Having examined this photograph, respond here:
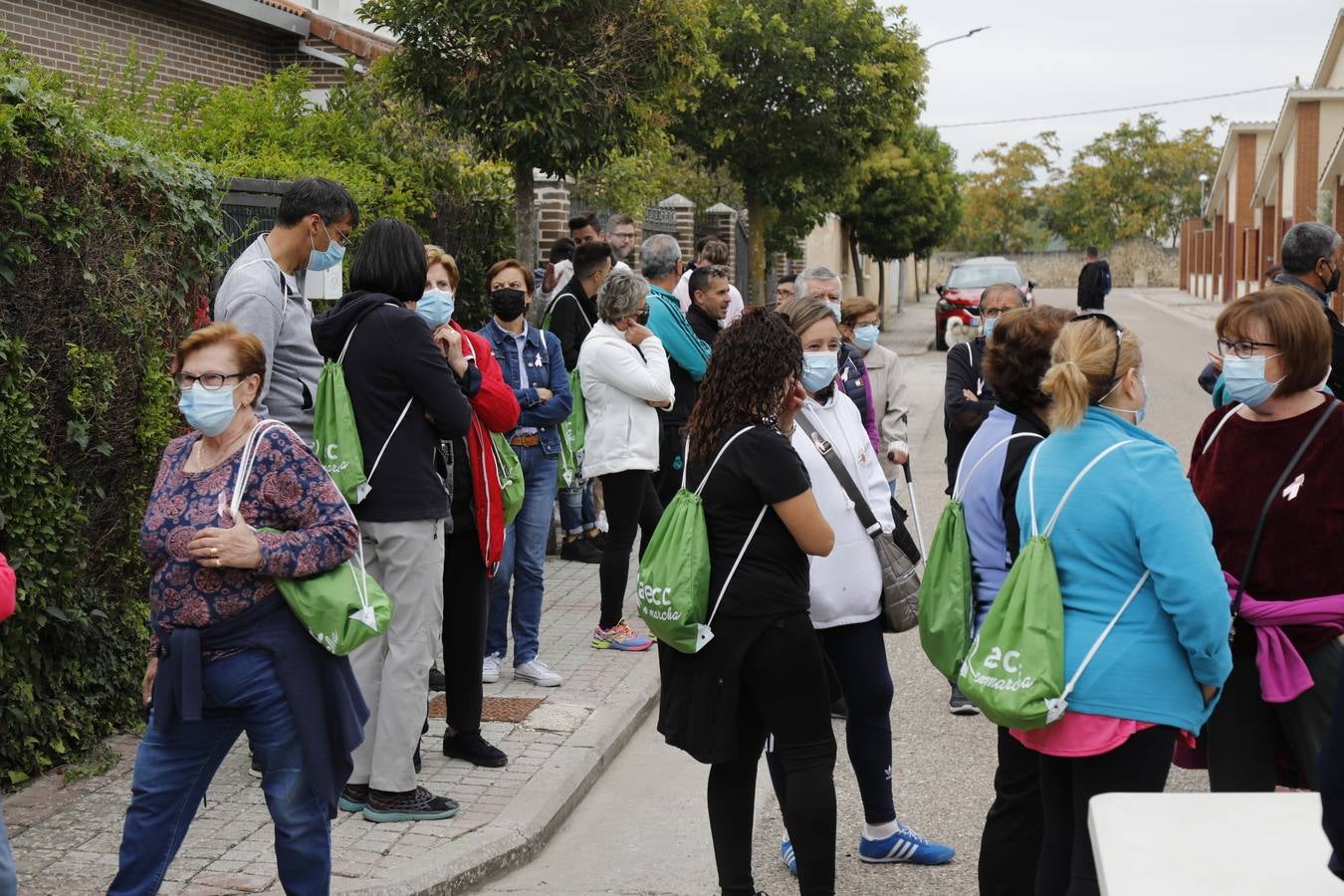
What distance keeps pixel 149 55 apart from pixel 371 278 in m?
10.1

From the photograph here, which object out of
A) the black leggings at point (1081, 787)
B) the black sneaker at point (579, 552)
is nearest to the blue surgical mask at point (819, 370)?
the black leggings at point (1081, 787)

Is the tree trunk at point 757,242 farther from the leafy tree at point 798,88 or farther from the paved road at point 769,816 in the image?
the paved road at point 769,816

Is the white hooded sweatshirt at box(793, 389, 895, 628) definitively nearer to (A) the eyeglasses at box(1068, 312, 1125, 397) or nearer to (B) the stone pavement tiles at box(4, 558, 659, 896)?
(A) the eyeglasses at box(1068, 312, 1125, 397)

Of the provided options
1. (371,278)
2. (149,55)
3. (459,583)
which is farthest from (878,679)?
(149,55)

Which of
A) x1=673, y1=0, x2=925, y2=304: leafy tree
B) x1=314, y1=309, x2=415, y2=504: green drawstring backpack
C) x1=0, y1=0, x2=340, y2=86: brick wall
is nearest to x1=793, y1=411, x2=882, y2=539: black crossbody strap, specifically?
x1=314, y1=309, x2=415, y2=504: green drawstring backpack

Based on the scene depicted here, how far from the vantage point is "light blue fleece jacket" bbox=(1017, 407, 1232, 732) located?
3471mm

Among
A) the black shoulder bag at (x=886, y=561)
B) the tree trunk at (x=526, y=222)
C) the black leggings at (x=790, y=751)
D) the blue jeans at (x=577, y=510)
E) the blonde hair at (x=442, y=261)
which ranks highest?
the tree trunk at (x=526, y=222)

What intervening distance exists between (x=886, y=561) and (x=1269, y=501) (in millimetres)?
1200

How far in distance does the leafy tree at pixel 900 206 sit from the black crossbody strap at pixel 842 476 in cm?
2950

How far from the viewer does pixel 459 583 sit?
5.80 m

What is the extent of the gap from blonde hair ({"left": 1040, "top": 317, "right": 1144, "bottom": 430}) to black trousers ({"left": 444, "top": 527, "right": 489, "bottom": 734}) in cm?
270

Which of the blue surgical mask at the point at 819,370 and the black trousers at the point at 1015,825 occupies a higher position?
the blue surgical mask at the point at 819,370

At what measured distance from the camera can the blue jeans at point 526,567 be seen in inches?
284

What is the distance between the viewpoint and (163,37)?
14227 millimetres
